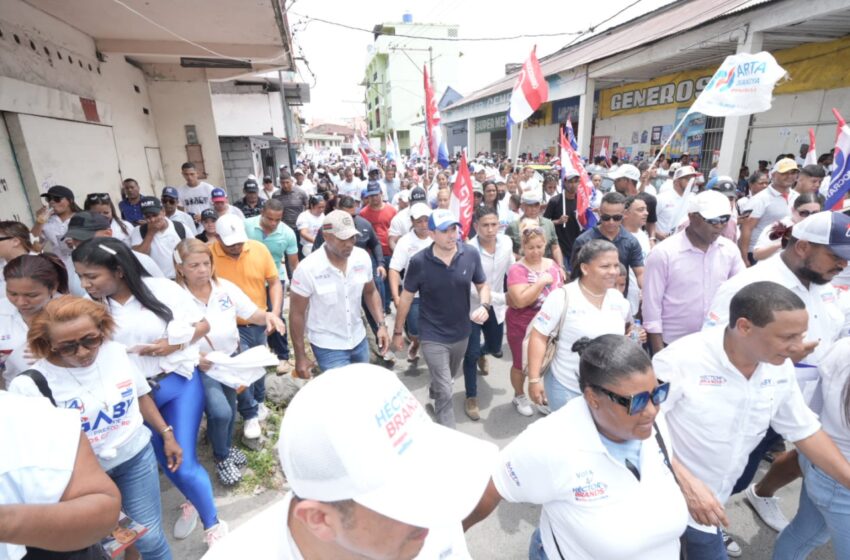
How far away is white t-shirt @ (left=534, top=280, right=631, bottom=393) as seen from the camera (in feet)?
9.19

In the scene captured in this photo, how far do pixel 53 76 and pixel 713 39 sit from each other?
13.5 m

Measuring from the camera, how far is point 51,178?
5.40 m

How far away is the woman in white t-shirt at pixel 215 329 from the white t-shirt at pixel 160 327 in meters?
0.15

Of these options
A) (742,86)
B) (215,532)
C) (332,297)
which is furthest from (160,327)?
(742,86)

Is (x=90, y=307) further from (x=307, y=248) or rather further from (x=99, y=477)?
(x=307, y=248)

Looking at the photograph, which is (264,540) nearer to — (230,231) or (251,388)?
(251,388)

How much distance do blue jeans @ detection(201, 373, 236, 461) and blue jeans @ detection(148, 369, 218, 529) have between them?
200 millimetres

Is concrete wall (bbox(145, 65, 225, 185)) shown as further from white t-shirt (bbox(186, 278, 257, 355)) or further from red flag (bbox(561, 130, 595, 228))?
red flag (bbox(561, 130, 595, 228))

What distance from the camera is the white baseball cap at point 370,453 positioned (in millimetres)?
850

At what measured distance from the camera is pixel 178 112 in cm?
947

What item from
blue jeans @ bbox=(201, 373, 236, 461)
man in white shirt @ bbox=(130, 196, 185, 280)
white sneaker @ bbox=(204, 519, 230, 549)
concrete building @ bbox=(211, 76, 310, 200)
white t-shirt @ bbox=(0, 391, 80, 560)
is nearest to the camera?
white t-shirt @ bbox=(0, 391, 80, 560)

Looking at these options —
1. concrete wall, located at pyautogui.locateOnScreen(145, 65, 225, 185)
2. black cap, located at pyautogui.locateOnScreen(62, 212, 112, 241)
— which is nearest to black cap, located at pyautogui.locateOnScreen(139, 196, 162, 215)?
black cap, located at pyautogui.locateOnScreen(62, 212, 112, 241)

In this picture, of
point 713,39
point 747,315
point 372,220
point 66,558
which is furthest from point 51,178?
point 713,39

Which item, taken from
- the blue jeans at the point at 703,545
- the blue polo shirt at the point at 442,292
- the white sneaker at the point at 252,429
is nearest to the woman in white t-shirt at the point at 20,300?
the white sneaker at the point at 252,429
